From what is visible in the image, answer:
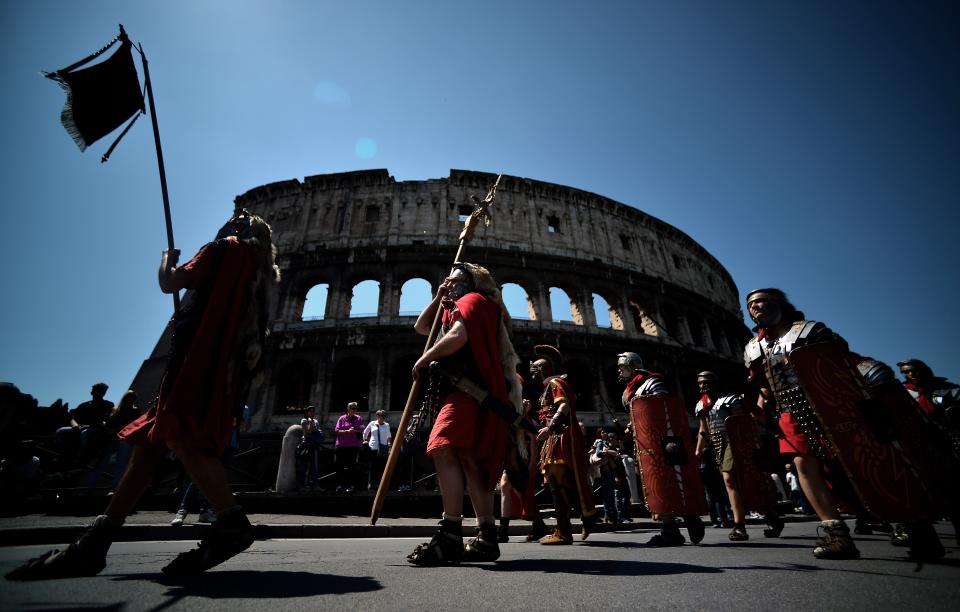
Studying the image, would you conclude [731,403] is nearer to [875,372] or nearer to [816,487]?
[875,372]

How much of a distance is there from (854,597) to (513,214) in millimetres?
22272

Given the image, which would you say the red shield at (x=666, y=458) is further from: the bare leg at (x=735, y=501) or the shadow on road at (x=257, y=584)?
the shadow on road at (x=257, y=584)

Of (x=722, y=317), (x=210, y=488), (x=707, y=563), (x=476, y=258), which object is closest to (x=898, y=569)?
(x=707, y=563)

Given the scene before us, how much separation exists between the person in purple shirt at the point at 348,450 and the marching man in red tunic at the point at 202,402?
7983mm

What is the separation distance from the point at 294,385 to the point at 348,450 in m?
10.5

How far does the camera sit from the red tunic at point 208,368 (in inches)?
78.2

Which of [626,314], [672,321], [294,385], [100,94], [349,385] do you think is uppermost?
[672,321]

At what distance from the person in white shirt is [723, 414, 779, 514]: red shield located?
707 centimetres

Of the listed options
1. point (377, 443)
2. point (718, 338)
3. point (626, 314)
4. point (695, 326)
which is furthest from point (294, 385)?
point (718, 338)

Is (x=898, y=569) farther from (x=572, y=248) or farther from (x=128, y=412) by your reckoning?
(x=572, y=248)

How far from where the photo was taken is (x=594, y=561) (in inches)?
98.9

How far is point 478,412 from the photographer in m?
2.55

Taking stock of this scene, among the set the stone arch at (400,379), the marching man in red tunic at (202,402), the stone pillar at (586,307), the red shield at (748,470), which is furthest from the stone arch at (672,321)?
the marching man in red tunic at (202,402)

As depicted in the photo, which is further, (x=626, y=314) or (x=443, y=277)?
(x=626, y=314)
